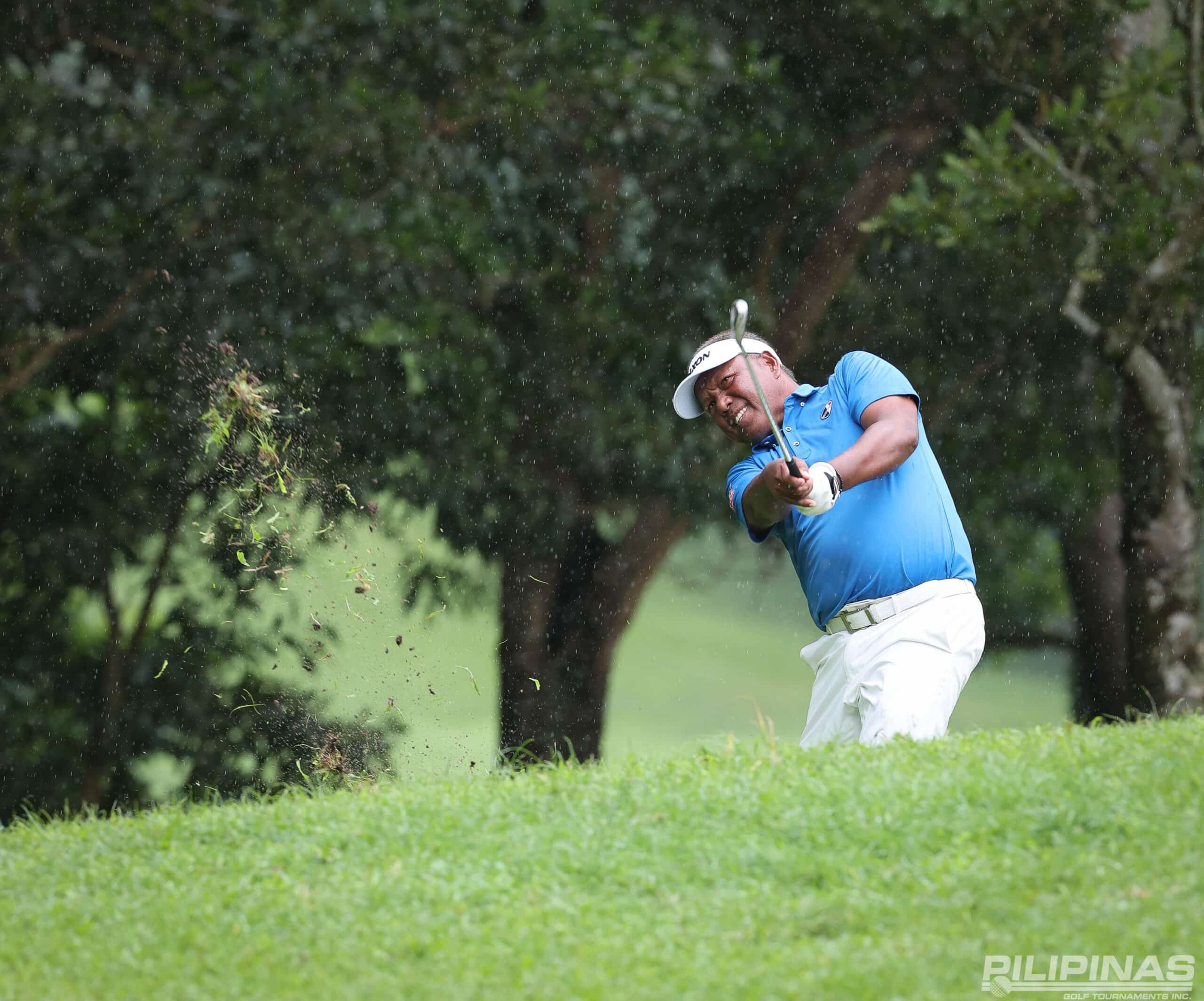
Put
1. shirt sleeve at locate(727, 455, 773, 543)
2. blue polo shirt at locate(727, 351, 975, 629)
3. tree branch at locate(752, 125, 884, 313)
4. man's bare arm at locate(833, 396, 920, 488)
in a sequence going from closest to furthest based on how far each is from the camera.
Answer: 1. man's bare arm at locate(833, 396, 920, 488)
2. blue polo shirt at locate(727, 351, 975, 629)
3. shirt sleeve at locate(727, 455, 773, 543)
4. tree branch at locate(752, 125, 884, 313)

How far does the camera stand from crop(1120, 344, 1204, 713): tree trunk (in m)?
11.4

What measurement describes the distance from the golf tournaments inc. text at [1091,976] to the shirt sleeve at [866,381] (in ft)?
7.92

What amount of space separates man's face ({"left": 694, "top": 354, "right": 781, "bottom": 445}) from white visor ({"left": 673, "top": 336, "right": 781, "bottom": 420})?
0.11 ft

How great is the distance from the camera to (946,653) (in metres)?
5.27

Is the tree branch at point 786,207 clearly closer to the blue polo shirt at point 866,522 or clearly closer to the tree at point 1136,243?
the tree at point 1136,243

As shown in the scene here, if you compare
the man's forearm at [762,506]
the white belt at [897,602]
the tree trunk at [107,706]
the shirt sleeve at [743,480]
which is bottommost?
the tree trunk at [107,706]

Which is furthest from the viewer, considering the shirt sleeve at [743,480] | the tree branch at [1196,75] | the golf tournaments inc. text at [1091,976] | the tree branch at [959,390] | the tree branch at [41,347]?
the tree branch at [959,390]

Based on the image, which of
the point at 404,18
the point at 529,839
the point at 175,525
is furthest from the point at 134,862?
the point at 404,18

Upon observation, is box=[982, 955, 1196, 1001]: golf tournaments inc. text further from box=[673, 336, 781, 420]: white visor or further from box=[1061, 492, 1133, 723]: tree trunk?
box=[1061, 492, 1133, 723]: tree trunk

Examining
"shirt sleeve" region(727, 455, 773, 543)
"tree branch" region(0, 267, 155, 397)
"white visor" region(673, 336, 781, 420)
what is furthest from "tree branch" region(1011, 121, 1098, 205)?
"tree branch" region(0, 267, 155, 397)

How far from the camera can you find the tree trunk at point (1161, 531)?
1138 centimetres

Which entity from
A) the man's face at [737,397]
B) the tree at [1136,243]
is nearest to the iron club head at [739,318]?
the man's face at [737,397]

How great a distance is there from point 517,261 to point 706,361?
22.3 feet

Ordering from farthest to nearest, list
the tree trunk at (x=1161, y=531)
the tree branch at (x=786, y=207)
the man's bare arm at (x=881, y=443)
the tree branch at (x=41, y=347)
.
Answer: the tree branch at (x=786, y=207) < the tree trunk at (x=1161, y=531) < the tree branch at (x=41, y=347) < the man's bare arm at (x=881, y=443)
